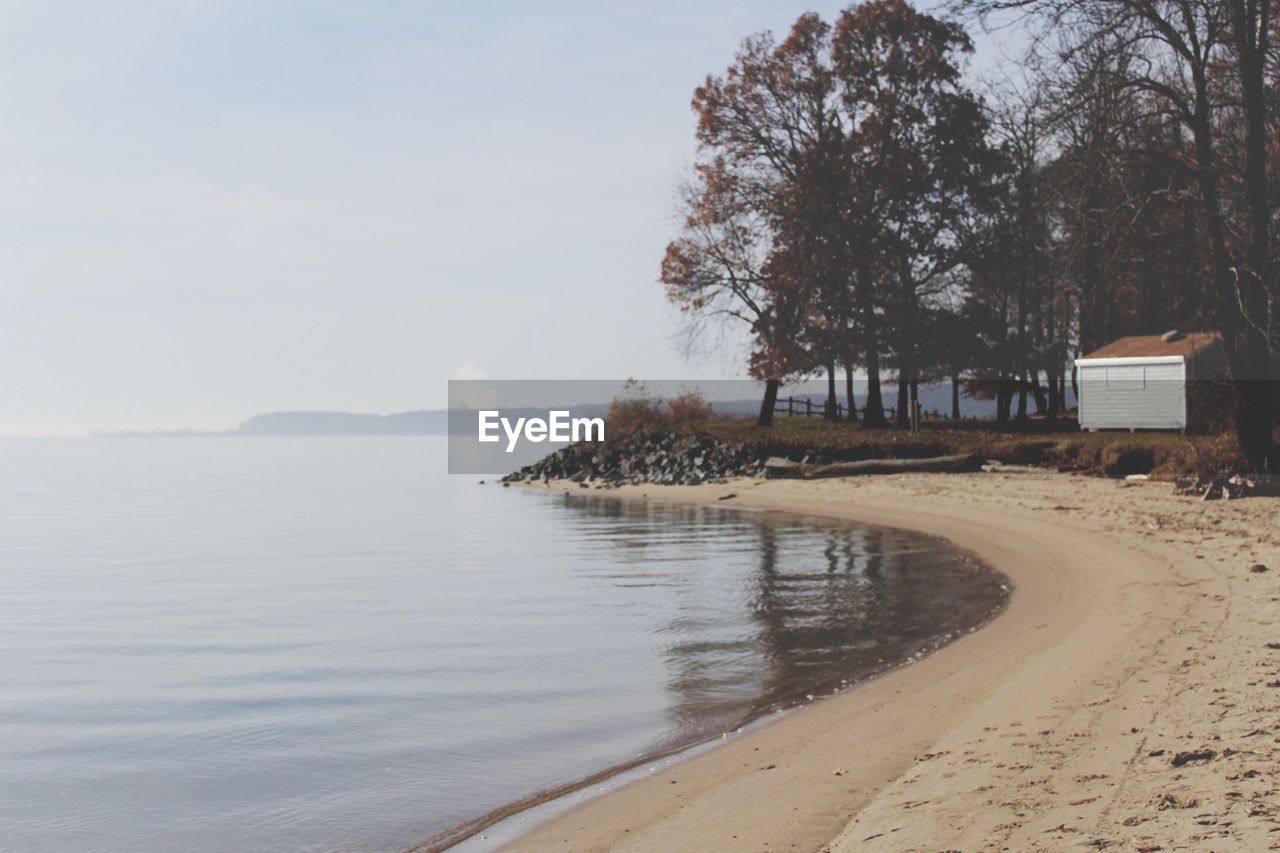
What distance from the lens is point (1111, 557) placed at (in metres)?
19.5

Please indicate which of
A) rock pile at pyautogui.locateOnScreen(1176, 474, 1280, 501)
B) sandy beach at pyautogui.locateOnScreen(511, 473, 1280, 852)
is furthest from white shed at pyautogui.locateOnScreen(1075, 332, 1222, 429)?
sandy beach at pyautogui.locateOnScreen(511, 473, 1280, 852)

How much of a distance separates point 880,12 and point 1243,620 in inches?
1751

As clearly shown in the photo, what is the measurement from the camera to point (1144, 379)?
4416cm

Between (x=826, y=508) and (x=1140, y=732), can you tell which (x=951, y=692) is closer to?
(x=1140, y=732)

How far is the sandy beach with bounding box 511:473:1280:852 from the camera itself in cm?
652

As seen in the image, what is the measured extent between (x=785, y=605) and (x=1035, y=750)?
1107 centimetres

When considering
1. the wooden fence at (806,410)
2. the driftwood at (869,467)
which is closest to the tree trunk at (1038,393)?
the wooden fence at (806,410)

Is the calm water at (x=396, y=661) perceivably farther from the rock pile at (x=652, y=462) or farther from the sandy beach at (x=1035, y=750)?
the rock pile at (x=652, y=462)

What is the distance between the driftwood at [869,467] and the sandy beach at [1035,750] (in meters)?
21.3

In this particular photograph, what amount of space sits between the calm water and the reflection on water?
0.08 metres

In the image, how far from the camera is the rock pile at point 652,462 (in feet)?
160

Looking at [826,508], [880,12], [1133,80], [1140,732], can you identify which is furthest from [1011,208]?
[1140,732]

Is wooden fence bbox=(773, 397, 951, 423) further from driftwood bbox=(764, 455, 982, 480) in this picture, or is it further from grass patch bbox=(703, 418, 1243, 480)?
driftwood bbox=(764, 455, 982, 480)

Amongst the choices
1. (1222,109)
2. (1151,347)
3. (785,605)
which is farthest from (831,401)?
(785,605)
